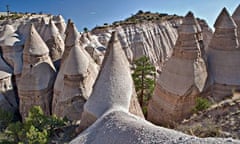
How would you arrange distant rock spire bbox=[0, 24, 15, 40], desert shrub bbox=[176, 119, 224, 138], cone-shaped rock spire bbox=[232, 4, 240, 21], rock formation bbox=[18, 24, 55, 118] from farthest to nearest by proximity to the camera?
distant rock spire bbox=[0, 24, 15, 40]
rock formation bbox=[18, 24, 55, 118]
cone-shaped rock spire bbox=[232, 4, 240, 21]
desert shrub bbox=[176, 119, 224, 138]

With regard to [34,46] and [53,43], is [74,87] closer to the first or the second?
[34,46]

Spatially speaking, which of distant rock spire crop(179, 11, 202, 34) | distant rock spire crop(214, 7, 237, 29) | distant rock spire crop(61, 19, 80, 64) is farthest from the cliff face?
distant rock spire crop(179, 11, 202, 34)

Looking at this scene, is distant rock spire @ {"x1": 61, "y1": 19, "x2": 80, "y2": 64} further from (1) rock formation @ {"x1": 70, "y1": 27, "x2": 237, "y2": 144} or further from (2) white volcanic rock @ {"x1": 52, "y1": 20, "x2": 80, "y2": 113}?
(1) rock formation @ {"x1": 70, "y1": 27, "x2": 237, "y2": 144}

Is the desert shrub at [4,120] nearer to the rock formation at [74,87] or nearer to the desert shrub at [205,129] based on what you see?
the rock formation at [74,87]

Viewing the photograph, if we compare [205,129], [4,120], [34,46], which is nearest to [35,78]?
[34,46]

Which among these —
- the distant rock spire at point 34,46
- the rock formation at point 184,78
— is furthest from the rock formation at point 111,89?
the distant rock spire at point 34,46

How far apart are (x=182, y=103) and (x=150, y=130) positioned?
6415 millimetres

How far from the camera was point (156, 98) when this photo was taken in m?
13.5

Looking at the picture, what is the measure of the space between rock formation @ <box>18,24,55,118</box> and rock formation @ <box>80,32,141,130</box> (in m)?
6.62

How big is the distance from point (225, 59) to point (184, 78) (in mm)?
2328

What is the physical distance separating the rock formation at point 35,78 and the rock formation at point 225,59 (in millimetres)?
9051

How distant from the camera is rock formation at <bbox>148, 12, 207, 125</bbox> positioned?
489 inches

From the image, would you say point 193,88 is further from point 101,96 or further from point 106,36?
point 106,36

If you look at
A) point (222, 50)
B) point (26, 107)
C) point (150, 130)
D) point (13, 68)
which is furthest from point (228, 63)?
point (13, 68)
